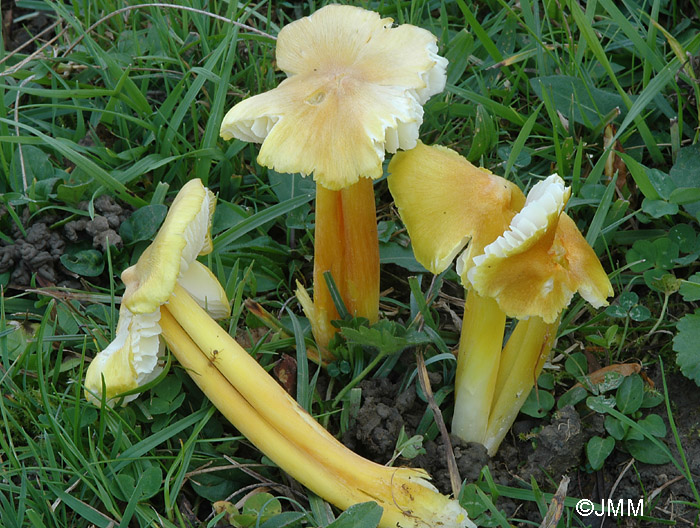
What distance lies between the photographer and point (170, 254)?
215 cm

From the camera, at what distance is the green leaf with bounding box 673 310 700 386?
257cm

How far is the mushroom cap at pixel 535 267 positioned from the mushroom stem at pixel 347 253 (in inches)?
18.5

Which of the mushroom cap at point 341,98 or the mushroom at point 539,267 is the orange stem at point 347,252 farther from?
the mushroom at point 539,267

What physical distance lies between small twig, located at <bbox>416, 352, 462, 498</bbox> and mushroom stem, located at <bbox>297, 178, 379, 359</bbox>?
0.28 metres

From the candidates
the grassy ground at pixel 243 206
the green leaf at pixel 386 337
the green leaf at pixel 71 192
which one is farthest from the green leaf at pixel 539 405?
the green leaf at pixel 71 192

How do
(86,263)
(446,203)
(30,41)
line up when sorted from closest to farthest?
(446,203) < (86,263) < (30,41)

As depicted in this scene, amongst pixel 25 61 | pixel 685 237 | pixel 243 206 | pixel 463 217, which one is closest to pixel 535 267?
pixel 463 217

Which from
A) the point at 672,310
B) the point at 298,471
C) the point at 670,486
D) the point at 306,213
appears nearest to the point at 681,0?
the point at 672,310

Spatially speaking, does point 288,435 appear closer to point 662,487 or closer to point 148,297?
point 148,297

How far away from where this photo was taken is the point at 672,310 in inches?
113

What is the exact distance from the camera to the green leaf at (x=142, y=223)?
3.03 metres

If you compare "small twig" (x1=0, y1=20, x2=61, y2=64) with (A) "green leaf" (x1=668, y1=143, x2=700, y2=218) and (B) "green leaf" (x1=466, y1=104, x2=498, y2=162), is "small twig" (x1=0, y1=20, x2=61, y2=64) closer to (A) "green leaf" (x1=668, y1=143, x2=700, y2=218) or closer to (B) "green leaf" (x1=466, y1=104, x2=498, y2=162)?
(B) "green leaf" (x1=466, y1=104, x2=498, y2=162)

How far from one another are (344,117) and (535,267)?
0.71 metres

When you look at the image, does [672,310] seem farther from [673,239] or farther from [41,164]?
[41,164]
